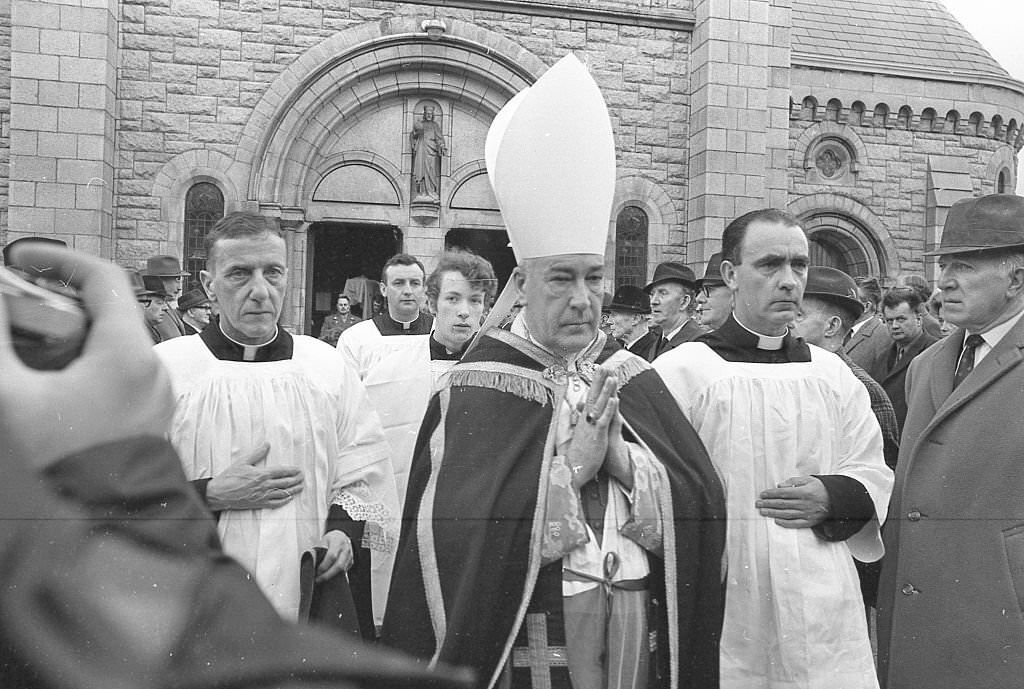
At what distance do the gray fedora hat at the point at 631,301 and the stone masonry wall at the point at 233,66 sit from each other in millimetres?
4397

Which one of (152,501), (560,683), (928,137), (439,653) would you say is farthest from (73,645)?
(928,137)

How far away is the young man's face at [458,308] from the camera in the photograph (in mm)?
4539

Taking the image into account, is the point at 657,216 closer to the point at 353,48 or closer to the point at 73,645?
the point at 353,48

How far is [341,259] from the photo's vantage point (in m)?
12.9

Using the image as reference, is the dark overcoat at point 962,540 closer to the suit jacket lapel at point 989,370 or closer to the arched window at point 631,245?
the suit jacket lapel at point 989,370

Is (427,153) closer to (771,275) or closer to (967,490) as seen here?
(771,275)

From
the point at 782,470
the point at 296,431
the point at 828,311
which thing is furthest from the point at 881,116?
the point at 296,431

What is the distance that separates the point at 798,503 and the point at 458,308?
93.4 inches

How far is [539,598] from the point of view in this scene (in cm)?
217

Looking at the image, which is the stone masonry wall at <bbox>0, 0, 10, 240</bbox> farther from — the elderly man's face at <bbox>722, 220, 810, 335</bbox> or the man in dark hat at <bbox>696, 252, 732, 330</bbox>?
the elderly man's face at <bbox>722, 220, 810, 335</bbox>

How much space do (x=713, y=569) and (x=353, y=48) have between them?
9.94m

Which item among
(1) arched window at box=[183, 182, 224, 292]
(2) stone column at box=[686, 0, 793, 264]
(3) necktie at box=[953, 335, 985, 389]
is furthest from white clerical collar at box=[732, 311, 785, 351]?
(1) arched window at box=[183, 182, 224, 292]

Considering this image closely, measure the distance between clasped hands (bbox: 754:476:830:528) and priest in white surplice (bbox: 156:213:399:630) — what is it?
3.26 feet

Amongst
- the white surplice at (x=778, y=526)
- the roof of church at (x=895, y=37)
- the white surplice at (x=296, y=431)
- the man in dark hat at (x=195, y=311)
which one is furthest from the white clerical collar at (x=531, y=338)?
the roof of church at (x=895, y=37)
